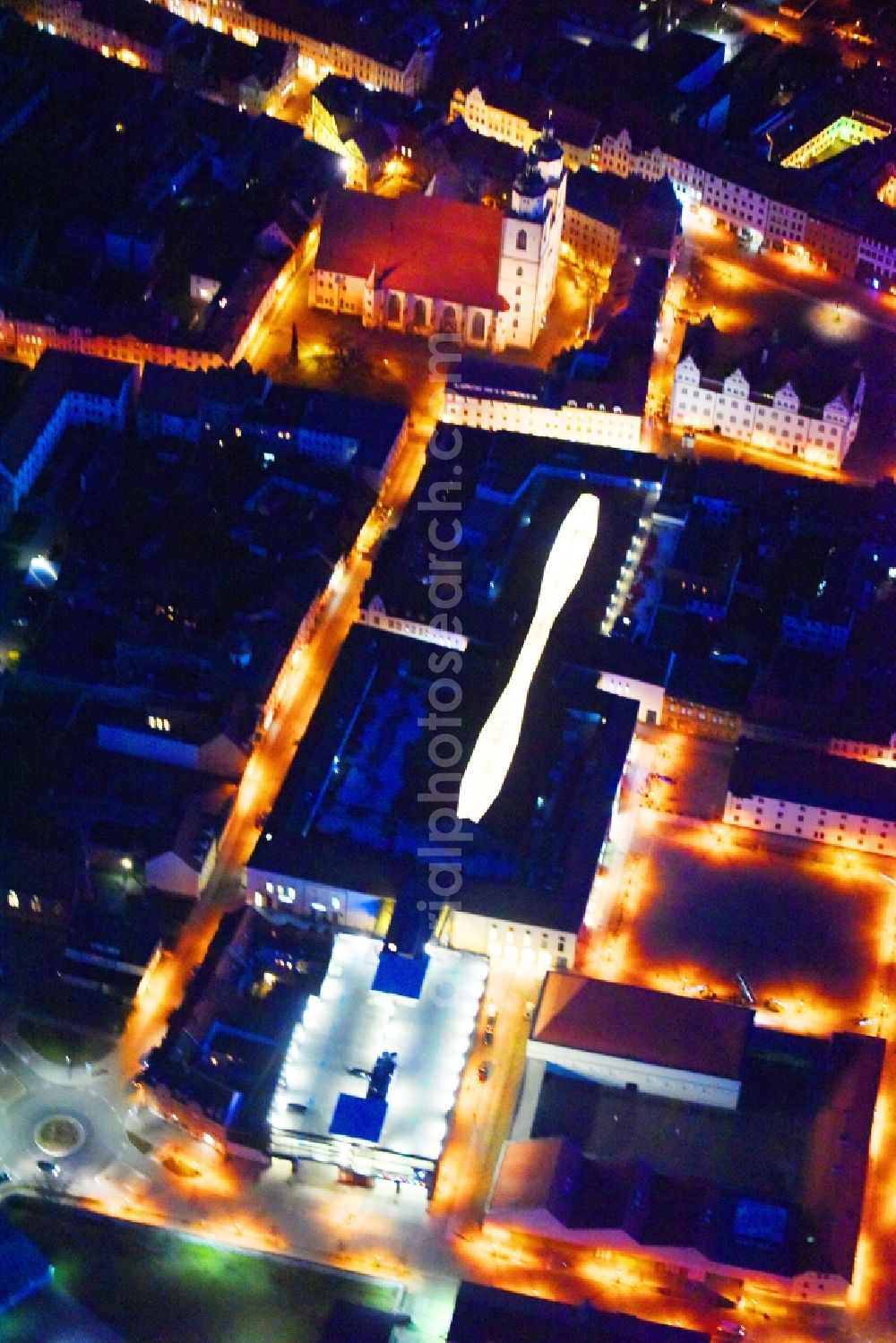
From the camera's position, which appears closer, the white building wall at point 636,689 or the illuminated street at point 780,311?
the white building wall at point 636,689

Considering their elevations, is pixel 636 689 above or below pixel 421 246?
below

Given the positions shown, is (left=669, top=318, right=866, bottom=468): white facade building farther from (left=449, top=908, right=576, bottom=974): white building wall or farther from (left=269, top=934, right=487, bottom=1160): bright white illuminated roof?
(left=269, top=934, right=487, bottom=1160): bright white illuminated roof

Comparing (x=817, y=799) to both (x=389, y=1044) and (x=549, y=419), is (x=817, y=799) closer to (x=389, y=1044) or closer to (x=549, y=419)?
(x=389, y=1044)

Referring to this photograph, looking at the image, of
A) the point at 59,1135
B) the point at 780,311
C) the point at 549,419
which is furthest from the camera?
the point at 780,311

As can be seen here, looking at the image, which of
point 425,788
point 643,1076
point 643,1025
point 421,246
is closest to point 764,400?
point 421,246

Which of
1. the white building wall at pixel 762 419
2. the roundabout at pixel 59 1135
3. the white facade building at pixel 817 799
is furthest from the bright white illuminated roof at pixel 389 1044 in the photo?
the white building wall at pixel 762 419

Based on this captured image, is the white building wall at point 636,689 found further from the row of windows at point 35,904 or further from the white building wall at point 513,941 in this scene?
the row of windows at point 35,904
